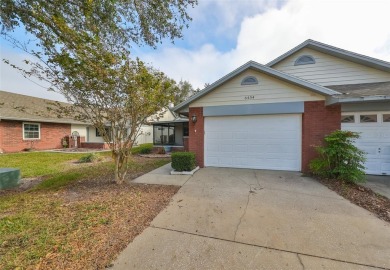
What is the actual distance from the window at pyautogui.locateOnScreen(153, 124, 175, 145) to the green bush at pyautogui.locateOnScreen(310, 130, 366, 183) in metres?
12.7

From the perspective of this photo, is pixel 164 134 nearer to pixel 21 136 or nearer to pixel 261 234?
pixel 21 136

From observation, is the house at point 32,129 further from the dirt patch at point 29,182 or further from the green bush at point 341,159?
the green bush at point 341,159

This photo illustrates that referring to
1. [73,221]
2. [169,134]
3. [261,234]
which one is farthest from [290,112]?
[169,134]

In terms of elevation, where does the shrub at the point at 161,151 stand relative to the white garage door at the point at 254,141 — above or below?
below

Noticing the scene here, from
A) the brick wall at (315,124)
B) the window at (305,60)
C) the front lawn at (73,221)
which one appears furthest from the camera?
the window at (305,60)

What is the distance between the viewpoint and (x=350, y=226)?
3.40 m

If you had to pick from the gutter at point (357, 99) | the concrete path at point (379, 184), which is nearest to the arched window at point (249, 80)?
the gutter at point (357, 99)

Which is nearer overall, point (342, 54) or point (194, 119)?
point (194, 119)

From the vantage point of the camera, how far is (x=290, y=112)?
711 cm

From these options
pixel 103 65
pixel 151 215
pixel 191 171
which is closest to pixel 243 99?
pixel 191 171

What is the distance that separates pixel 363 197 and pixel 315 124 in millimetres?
2924

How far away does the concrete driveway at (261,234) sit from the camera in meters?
2.55

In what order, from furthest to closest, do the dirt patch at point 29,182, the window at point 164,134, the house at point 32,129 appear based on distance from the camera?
the window at point 164,134, the house at point 32,129, the dirt patch at point 29,182

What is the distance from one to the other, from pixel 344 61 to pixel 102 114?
10.8 m
